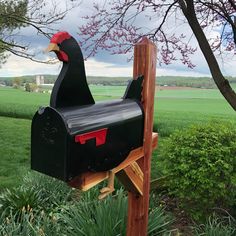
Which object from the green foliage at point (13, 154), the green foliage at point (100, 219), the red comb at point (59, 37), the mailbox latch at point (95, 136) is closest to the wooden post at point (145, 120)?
the green foliage at point (100, 219)

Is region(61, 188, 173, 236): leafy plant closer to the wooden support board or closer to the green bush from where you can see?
the green bush

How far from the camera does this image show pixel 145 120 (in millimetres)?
2074

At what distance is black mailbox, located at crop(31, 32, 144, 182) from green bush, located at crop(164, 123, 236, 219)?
1.89 metres

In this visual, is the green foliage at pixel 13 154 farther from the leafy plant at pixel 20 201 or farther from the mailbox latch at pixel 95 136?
the mailbox latch at pixel 95 136

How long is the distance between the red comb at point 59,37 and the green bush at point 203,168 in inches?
90.2

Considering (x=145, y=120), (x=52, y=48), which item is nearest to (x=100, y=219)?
(x=145, y=120)

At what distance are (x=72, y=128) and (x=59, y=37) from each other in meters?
0.41

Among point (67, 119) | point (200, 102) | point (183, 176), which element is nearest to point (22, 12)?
point (183, 176)

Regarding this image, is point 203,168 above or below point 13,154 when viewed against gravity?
above

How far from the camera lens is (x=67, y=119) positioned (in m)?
1.44

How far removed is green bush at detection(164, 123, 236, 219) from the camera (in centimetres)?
341

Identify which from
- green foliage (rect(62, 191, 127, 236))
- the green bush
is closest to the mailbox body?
green foliage (rect(62, 191, 127, 236))

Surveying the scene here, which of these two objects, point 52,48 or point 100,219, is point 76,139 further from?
point 100,219

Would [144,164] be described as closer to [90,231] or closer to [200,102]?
[90,231]
